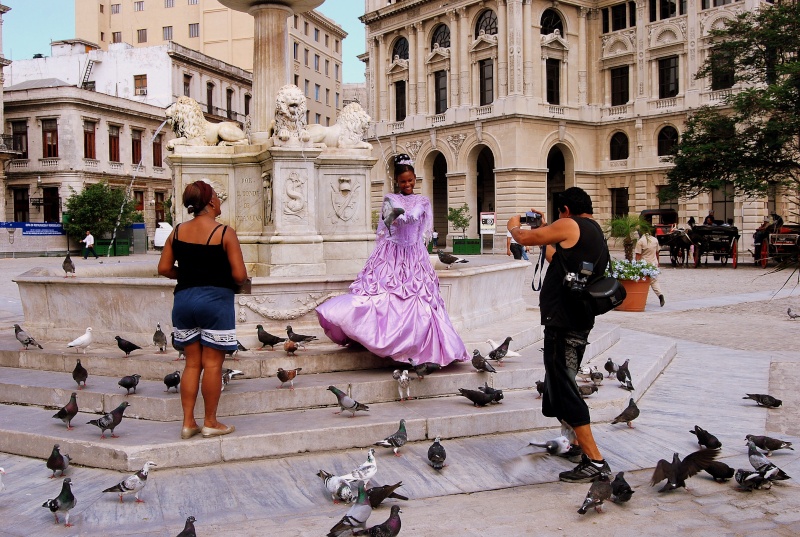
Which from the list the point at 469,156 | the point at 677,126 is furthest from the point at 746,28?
the point at 469,156

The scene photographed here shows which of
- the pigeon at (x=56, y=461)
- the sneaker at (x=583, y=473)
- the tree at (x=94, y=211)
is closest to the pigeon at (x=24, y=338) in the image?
the pigeon at (x=56, y=461)

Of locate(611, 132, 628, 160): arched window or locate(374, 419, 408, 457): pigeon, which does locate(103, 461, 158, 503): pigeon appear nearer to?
locate(374, 419, 408, 457): pigeon

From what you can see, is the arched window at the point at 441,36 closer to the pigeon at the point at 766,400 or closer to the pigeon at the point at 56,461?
the pigeon at the point at 766,400

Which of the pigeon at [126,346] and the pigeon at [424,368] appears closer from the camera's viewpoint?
the pigeon at [424,368]

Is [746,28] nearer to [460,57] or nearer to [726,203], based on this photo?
[726,203]

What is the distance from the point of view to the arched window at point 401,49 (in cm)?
4928

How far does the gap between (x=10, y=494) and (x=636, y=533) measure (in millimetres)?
3736

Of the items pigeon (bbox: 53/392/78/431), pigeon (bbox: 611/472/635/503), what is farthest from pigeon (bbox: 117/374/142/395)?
pigeon (bbox: 611/472/635/503)

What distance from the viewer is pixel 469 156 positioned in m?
44.8

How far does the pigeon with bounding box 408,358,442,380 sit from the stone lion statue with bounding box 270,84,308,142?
11.6ft

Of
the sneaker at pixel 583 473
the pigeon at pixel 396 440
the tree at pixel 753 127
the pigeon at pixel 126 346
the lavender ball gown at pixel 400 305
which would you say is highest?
the tree at pixel 753 127

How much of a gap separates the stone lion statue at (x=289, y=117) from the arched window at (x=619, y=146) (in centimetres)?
3820

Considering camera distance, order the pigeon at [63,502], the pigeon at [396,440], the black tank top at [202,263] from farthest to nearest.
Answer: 1. the pigeon at [396,440]
2. the black tank top at [202,263]
3. the pigeon at [63,502]

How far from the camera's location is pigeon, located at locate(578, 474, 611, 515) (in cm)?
421
